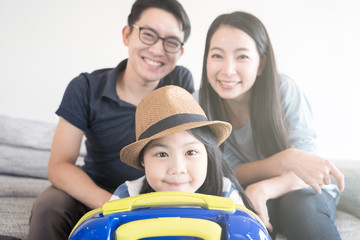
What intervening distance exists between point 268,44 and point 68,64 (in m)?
1.47

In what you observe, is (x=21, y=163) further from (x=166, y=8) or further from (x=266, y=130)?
(x=266, y=130)

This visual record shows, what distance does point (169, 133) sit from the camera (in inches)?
31.2

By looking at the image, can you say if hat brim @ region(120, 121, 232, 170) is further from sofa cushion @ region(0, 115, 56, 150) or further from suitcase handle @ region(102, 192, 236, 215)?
sofa cushion @ region(0, 115, 56, 150)

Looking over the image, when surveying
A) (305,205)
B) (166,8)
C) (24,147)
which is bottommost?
(24,147)

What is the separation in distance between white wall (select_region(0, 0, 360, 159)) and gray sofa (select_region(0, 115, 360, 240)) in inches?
16.2

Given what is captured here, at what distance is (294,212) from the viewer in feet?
3.36

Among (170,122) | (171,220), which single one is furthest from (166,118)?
(171,220)

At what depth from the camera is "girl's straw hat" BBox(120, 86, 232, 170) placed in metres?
0.80

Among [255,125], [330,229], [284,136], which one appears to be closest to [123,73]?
[255,125]

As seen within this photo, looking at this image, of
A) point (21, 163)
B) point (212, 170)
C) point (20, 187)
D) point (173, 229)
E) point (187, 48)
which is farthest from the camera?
point (187, 48)

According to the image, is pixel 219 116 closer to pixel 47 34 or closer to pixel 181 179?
pixel 181 179

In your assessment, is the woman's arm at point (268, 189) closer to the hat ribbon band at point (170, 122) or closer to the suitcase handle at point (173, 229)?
the hat ribbon band at point (170, 122)

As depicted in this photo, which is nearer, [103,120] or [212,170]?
[212,170]

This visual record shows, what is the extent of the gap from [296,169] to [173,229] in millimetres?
652
